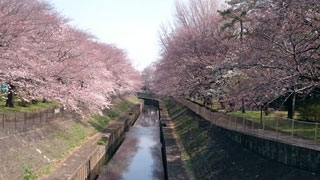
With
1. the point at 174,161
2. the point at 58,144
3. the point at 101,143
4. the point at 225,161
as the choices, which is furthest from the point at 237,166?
the point at 101,143

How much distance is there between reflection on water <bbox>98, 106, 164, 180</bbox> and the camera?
837 inches

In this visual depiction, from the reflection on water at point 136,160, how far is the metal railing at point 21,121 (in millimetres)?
4684

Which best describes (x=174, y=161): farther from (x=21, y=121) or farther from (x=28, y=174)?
(x=21, y=121)

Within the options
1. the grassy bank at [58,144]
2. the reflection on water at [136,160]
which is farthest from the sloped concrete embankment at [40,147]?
the reflection on water at [136,160]

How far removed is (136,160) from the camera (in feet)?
85.0

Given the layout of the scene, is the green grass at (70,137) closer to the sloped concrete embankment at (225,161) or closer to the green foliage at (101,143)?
the green foliage at (101,143)

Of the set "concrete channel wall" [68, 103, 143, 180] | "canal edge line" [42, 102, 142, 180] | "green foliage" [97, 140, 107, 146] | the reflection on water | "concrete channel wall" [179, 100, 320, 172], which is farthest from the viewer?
"green foliage" [97, 140, 107, 146]

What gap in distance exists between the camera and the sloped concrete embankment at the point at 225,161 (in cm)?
1135

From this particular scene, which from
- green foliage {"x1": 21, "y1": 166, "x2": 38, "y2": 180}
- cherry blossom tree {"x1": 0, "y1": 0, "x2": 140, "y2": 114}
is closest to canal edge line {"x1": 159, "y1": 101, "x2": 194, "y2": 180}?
green foliage {"x1": 21, "y1": 166, "x2": 38, "y2": 180}

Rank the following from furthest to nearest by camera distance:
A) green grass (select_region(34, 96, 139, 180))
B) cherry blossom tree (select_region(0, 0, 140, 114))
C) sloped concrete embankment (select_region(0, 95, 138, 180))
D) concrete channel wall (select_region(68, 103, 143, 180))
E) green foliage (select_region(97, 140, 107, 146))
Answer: green foliage (select_region(97, 140, 107, 146)) < green grass (select_region(34, 96, 139, 180)) < concrete channel wall (select_region(68, 103, 143, 180)) < cherry blossom tree (select_region(0, 0, 140, 114)) < sloped concrete embankment (select_region(0, 95, 138, 180))

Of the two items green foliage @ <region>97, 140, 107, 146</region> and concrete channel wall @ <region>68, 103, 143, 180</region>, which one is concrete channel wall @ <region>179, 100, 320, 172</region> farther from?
green foliage @ <region>97, 140, 107, 146</region>

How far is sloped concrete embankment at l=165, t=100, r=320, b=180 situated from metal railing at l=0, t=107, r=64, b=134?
8352 millimetres

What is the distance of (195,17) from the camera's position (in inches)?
1280

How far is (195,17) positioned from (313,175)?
2428 cm
